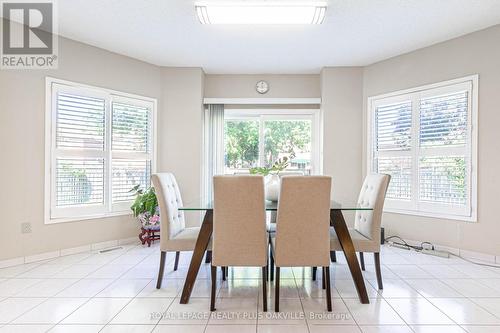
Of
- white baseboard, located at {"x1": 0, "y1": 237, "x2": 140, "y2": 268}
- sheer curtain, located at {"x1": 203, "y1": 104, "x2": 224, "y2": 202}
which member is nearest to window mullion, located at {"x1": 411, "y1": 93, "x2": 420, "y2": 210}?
sheer curtain, located at {"x1": 203, "y1": 104, "x2": 224, "y2": 202}

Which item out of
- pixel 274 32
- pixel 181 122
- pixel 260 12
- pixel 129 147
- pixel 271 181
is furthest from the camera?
pixel 181 122

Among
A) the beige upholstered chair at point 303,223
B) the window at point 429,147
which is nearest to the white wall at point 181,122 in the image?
the beige upholstered chair at point 303,223

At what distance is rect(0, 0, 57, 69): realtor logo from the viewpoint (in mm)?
2850

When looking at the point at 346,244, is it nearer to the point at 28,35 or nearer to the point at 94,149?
the point at 94,149

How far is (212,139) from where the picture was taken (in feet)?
15.3

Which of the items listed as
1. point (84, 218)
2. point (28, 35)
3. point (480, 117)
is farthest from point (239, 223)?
point (28, 35)

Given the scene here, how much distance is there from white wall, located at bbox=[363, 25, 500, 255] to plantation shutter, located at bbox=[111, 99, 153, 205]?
146 inches

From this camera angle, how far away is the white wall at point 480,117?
3.13 m

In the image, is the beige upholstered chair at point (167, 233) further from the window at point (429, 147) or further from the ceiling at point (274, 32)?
the window at point (429, 147)

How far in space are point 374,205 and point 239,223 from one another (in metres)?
1.23

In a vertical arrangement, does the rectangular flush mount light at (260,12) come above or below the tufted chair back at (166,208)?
above

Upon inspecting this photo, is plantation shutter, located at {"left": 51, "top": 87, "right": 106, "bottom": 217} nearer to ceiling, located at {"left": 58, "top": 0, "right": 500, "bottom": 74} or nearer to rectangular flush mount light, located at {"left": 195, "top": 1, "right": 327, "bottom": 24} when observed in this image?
ceiling, located at {"left": 58, "top": 0, "right": 500, "bottom": 74}

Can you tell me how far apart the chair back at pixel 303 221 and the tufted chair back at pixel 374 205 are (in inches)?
24.4

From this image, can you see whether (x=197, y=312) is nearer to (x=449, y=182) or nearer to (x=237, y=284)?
(x=237, y=284)
